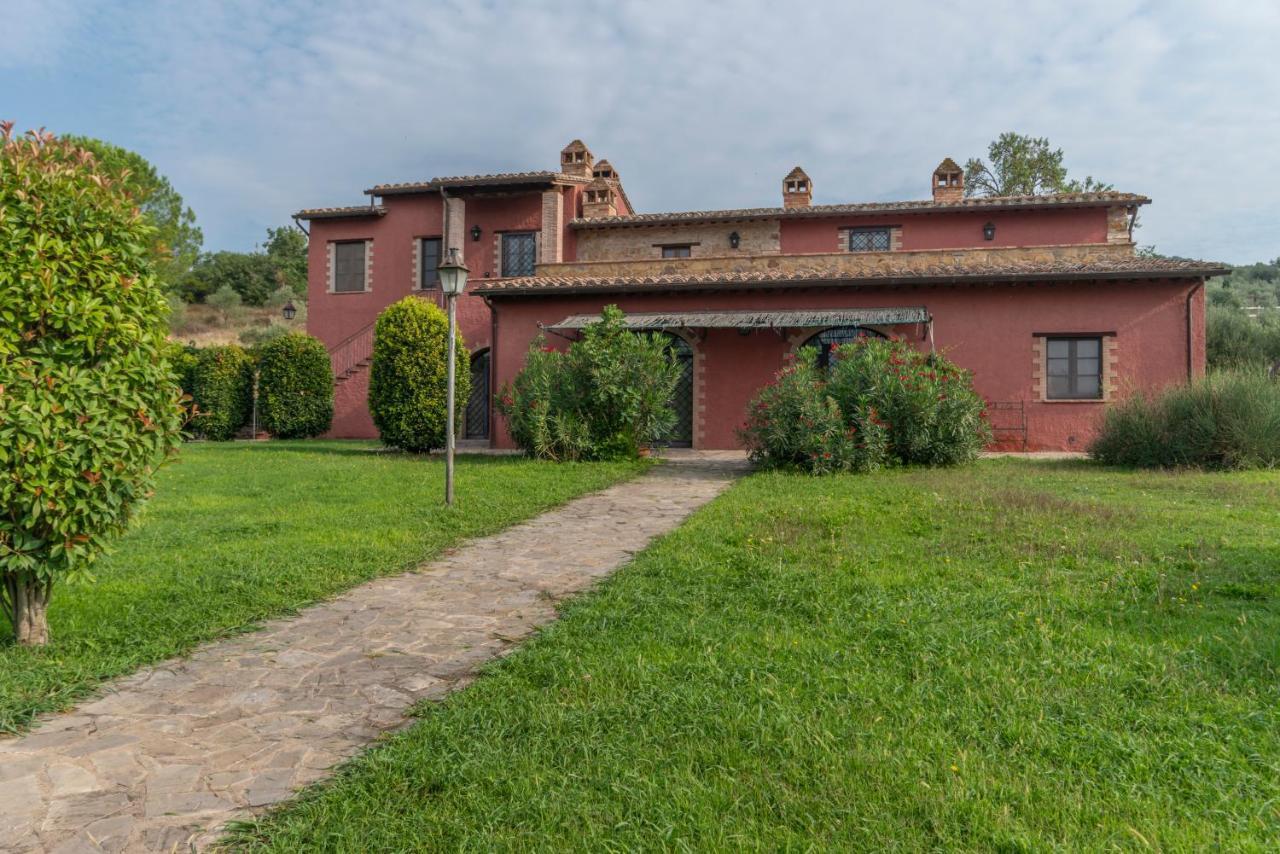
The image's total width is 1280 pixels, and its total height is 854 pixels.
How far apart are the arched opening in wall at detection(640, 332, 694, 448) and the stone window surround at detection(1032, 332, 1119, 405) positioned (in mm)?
6993

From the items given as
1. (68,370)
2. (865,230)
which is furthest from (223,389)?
(68,370)

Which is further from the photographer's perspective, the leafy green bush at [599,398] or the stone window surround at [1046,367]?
the stone window surround at [1046,367]

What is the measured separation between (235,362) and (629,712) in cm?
2017

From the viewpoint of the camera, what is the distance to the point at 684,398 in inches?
653

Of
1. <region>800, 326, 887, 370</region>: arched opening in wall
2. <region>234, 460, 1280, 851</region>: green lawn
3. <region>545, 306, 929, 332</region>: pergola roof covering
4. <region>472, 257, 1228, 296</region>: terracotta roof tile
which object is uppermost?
<region>472, 257, 1228, 296</region>: terracotta roof tile

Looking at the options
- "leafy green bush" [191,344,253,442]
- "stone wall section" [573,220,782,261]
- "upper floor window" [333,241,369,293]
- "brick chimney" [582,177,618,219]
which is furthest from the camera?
"upper floor window" [333,241,369,293]

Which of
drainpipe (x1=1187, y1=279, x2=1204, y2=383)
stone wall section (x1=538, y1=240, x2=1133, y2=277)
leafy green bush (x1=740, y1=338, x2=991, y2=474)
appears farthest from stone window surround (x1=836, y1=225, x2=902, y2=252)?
leafy green bush (x1=740, y1=338, x2=991, y2=474)

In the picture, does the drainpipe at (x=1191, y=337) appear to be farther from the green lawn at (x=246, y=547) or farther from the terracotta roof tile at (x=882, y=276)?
the green lawn at (x=246, y=547)

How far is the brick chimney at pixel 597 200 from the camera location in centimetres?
2105

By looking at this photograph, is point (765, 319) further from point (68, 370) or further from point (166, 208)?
point (166, 208)

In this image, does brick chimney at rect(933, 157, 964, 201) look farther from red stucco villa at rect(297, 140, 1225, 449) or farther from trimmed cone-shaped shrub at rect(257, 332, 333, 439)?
trimmed cone-shaped shrub at rect(257, 332, 333, 439)

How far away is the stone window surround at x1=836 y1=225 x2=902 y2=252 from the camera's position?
1984 centimetres

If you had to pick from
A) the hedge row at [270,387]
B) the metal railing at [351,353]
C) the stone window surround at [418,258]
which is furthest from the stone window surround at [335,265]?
the hedge row at [270,387]

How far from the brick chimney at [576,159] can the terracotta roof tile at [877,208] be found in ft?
5.80
